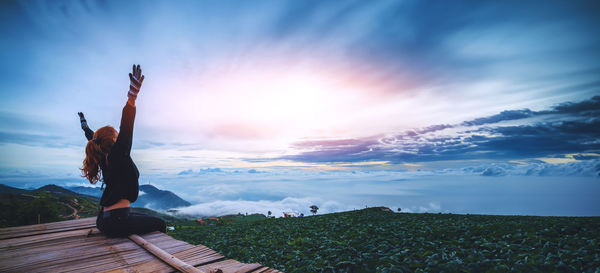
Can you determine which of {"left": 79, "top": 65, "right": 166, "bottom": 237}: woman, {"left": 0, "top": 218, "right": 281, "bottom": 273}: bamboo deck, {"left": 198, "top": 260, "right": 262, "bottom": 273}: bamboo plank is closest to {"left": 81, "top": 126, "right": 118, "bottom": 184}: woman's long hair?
{"left": 79, "top": 65, "right": 166, "bottom": 237}: woman

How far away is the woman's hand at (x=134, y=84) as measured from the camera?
5.84m

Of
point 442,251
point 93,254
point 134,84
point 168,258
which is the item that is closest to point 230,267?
point 168,258

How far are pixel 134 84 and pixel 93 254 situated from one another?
3857 millimetres

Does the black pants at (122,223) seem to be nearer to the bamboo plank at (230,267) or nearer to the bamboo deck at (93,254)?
the bamboo deck at (93,254)

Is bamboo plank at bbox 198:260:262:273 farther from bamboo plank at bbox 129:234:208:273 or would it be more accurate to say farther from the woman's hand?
the woman's hand

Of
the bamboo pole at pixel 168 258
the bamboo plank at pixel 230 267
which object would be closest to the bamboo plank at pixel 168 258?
the bamboo pole at pixel 168 258

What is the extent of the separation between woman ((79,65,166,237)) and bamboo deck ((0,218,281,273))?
13.6 inches

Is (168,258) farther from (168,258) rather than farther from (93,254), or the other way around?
(93,254)

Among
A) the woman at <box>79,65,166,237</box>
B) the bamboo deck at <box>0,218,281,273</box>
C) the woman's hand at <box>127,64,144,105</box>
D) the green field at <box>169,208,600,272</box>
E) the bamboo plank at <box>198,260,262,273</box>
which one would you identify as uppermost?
the woman's hand at <box>127,64,144,105</box>

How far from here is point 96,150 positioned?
6.44m

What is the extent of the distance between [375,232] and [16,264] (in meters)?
12.2

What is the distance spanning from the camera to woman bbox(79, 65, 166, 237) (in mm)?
5883

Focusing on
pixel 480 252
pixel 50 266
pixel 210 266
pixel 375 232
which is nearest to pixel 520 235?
pixel 480 252

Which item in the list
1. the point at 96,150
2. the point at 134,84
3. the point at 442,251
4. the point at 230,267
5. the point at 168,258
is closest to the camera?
the point at 230,267
